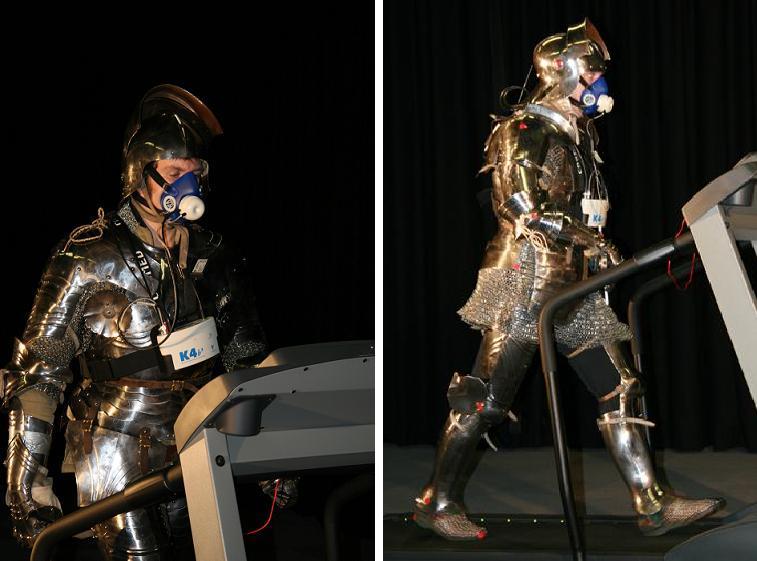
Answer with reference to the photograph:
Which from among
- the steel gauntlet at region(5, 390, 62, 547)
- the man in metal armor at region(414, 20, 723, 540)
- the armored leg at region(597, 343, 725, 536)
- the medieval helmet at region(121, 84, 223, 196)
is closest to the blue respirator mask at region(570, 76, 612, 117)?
the man in metal armor at region(414, 20, 723, 540)

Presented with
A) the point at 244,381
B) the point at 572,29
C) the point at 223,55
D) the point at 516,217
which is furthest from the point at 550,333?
the point at 223,55

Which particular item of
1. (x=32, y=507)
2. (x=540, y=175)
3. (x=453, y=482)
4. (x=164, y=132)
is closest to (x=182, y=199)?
(x=164, y=132)

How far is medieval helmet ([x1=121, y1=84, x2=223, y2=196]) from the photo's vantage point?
3.00m

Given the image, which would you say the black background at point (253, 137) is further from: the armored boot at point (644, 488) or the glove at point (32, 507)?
the glove at point (32, 507)

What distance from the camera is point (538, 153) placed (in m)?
3.52

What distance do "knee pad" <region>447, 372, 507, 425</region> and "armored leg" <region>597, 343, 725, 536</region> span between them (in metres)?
0.34

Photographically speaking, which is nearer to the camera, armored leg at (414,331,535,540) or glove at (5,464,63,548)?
glove at (5,464,63,548)

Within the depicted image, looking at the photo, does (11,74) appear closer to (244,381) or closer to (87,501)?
(87,501)

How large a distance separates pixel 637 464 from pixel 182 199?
1.65 metres

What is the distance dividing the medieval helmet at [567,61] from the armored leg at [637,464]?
870 mm

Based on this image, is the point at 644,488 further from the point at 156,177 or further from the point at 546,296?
the point at 156,177

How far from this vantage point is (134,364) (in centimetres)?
284

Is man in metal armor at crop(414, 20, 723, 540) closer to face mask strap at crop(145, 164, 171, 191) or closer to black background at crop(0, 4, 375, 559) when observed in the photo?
black background at crop(0, 4, 375, 559)

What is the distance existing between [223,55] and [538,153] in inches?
62.9
